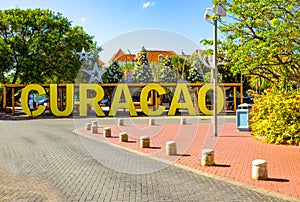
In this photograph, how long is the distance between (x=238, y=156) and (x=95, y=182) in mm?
4792

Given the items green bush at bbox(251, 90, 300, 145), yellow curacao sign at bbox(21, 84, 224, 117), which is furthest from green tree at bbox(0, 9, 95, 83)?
green bush at bbox(251, 90, 300, 145)

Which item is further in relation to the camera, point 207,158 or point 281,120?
point 281,120

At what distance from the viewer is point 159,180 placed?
7.72 meters

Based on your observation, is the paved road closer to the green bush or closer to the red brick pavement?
the red brick pavement

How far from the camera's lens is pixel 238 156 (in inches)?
407

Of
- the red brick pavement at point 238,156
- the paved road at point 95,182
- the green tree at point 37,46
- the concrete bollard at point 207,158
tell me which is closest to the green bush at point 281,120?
the red brick pavement at point 238,156

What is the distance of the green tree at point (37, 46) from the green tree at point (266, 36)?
71.6ft

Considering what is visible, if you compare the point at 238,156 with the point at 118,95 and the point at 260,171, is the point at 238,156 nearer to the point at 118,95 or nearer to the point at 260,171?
the point at 260,171

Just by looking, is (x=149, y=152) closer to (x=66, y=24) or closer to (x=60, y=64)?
(x=60, y=64)

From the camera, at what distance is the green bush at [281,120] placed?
12.4 metres

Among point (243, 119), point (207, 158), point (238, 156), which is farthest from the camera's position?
point (243, 119)

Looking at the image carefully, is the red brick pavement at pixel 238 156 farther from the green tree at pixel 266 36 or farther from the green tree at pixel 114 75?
the green tree at pixel 114 75

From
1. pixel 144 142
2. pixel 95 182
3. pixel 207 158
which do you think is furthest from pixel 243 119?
pixel 95 182

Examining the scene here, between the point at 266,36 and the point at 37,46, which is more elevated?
the point at 37,46
